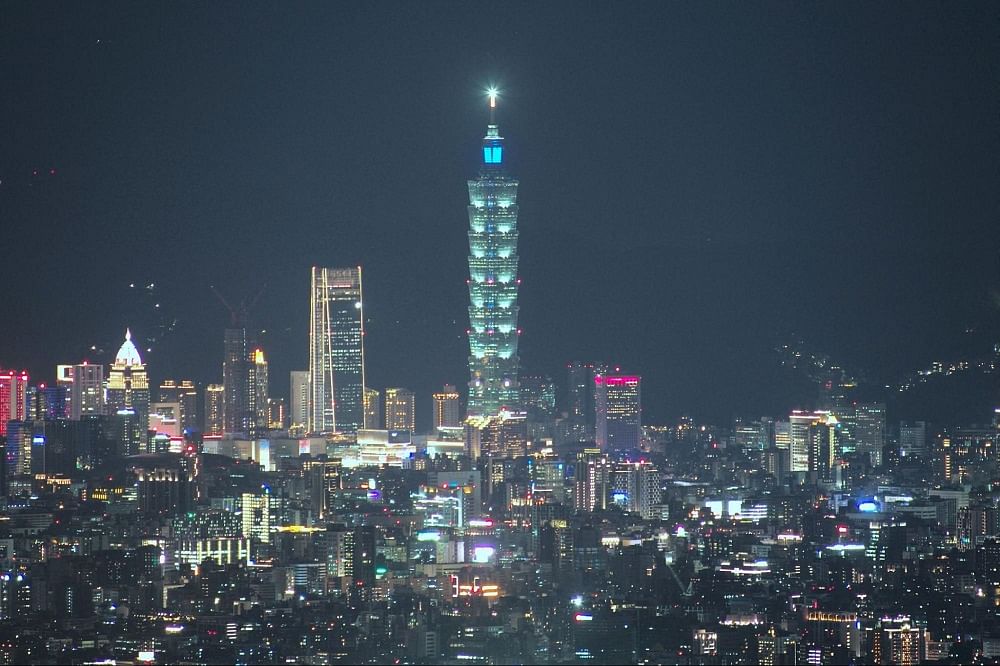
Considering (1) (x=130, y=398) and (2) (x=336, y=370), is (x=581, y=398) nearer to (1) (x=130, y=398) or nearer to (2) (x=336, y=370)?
(2) (x=336, y=370)

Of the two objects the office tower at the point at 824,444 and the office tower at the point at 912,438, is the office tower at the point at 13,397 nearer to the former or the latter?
the office tower at the point at 824,444

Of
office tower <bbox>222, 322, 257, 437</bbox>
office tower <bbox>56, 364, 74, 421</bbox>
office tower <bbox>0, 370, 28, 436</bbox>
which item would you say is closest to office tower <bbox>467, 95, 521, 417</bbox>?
office tower <bbox>222, 322, 257, 437</bbox>

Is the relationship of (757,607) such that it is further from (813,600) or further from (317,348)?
(317,348)

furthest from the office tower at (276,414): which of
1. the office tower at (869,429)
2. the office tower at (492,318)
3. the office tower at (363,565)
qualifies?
the office tower at (363,565)

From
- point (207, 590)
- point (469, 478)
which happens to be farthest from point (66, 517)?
point (469, 478)

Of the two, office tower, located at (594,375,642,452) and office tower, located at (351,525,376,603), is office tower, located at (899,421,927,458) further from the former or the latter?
office tower, located at (351,525,376,603)

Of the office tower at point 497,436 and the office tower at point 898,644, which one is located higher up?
the office tower at point 497,436

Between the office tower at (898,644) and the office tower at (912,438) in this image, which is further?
the office tower at (912,438)
